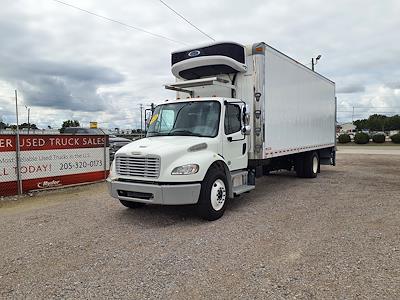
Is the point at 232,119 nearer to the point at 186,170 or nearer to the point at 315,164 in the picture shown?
the point at 186,170

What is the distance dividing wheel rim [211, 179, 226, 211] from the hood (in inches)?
32.7

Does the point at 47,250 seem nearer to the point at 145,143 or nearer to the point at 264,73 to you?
the point at 145,143

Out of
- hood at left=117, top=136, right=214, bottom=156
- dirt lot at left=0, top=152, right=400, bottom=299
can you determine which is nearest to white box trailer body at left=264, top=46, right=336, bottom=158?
dirt lot at left=0, top=152, right=400, bottom=299

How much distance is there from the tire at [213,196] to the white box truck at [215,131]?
0.06 feet

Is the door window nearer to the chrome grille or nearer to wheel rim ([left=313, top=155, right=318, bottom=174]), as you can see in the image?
the chrome grille

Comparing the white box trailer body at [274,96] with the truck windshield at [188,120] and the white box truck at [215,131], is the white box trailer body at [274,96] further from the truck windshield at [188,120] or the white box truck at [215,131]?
the truck windshield at [188,120]

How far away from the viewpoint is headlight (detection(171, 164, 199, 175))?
5879 millimetres

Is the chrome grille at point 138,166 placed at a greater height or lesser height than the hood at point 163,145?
lesser

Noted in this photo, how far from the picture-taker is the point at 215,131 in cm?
685

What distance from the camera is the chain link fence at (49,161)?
29.4ft

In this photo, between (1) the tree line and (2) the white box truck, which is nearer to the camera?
(2) the white box truck

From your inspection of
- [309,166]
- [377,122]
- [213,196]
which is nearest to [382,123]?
[377,122]

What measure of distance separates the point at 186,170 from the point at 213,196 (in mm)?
816

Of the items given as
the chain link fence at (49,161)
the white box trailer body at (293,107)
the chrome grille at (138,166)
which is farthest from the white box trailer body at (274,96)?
the chain link fence at (49,161)
